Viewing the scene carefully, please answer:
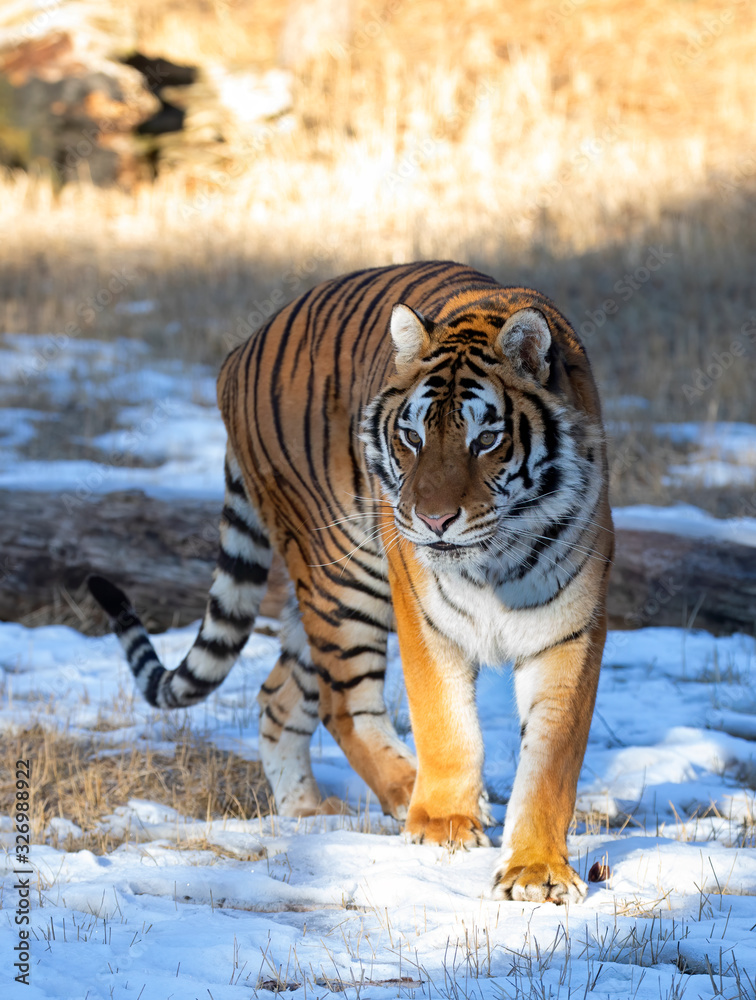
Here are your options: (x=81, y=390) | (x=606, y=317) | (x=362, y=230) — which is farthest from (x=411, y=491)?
(x=362, y=230)

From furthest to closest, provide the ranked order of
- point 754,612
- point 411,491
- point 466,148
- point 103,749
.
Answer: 1. point 466,148
2. point 754,612
3. point 103,749
4. point 411,491

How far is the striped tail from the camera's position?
371 centimetres

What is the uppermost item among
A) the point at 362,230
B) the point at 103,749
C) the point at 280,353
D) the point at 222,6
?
the point at 222,6

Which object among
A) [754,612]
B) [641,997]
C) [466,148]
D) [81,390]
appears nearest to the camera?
[641,997]

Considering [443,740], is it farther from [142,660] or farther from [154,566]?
[154,566]

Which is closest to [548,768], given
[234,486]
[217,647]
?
[217,647]

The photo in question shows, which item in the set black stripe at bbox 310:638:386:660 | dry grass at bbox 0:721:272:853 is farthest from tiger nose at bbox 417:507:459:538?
dry grass at bbox 0:721:272:853

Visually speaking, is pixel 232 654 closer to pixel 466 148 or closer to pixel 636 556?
pixel 636 556

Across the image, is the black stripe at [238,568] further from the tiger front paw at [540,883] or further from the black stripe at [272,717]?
the tiger front paw at [540,883]

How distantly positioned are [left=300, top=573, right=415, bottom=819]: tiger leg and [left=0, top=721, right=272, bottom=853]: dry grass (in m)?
0.35

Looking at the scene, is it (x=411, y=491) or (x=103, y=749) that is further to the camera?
(x=103, y=749)

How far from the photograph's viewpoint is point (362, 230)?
483 inches

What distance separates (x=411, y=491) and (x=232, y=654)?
1.45 m

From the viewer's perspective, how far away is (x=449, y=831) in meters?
2.91
